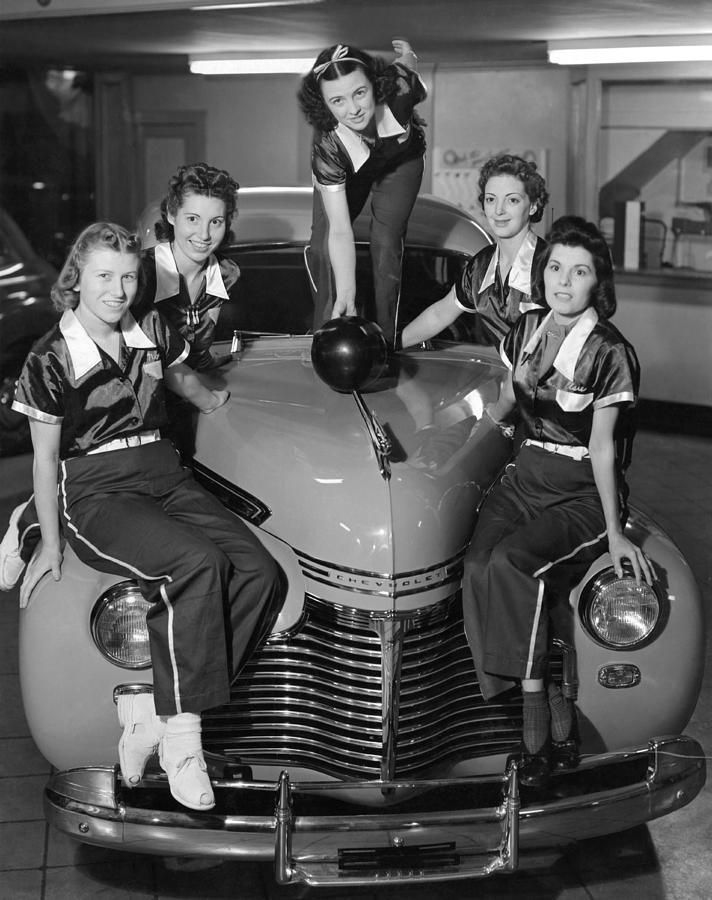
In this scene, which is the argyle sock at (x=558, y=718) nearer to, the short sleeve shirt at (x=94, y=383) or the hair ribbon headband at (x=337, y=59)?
the short sleeve shirt at (x=94, y=383)

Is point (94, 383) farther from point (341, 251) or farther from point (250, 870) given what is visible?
point (250, 870)

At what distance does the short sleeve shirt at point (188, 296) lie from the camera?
3.14 metres

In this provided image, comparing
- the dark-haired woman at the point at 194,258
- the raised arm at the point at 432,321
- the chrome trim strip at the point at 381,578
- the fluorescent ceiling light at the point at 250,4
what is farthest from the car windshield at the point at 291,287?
the fluorescent ceiling light at the point at 250,4

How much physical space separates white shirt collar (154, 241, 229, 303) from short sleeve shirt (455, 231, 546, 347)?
2.28ft

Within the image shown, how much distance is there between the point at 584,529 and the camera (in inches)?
109

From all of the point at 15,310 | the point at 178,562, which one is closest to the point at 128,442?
the point at 178,562

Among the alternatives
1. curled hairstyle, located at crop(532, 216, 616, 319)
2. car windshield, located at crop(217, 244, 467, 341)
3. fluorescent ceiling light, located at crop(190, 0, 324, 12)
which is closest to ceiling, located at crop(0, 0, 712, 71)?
fluorescent ceiling light, located at crop(190, 0, 324, 12)

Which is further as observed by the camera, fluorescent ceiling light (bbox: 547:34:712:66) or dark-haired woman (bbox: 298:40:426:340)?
fluorescent ceiling light (bbox: 547:34:712:66)

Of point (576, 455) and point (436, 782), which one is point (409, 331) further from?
point (436, 782)

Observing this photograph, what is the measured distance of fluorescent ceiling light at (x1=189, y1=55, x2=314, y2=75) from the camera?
9805 millimetres

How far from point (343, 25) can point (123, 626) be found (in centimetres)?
618

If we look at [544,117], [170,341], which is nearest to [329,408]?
[170,341]

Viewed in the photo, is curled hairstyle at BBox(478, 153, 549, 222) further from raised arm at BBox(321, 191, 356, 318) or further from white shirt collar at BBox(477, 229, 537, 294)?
raised arm at BBox(321, 191, 356, 318)

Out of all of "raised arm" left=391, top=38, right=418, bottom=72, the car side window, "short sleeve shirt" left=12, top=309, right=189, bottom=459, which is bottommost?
"short sleeve shirt" left=12, top=309, right=189, bottom=459
